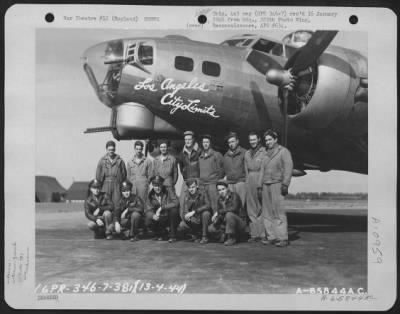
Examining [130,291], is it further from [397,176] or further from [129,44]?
[397,176]

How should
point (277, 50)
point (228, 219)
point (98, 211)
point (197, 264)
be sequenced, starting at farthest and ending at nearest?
1. point (277, 50)
2. point (98, 211)
3. point (228, 219)
4. point (197, 264)

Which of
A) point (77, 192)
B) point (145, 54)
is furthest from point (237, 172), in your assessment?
point (77, 192)

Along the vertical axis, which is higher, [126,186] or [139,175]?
[139,175]

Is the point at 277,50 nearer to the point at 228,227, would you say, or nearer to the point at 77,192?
the point at 228,227

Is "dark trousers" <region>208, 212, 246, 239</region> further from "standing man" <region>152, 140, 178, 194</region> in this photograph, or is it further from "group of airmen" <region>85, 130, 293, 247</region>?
"standing man" <region>152, 140, 178, 194</region>

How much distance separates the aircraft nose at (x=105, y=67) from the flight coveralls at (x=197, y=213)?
5.82ft

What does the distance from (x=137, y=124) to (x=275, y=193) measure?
2.17 metres

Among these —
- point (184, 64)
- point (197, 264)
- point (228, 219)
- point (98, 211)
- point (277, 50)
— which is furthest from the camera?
point (277, 50)

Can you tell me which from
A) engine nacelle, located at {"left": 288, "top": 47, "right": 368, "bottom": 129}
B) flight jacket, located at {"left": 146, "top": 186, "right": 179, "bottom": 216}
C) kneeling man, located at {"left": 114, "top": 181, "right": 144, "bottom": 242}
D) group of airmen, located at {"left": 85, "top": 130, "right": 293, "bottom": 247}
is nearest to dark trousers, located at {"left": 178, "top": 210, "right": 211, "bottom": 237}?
group of airmen, located at {"left": 85, "top": 130, "right": 293, "bottom": 247}

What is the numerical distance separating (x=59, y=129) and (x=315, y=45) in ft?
12.3

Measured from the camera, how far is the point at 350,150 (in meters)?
7.76

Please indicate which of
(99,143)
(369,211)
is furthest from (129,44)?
(369,211)

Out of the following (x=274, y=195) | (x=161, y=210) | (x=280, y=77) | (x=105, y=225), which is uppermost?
(x=280, y=77)

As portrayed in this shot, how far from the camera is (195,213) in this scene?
749 centimetres
